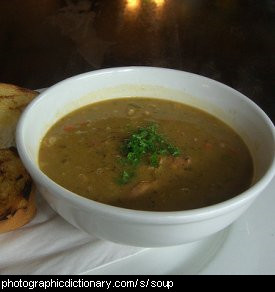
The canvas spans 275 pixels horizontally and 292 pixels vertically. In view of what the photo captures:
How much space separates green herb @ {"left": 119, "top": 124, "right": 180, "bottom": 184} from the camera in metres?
1.71

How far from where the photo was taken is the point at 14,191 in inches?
69.9

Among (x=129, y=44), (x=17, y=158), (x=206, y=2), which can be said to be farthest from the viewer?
(x=206, y=2)

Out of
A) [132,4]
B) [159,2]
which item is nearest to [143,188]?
[132,4]

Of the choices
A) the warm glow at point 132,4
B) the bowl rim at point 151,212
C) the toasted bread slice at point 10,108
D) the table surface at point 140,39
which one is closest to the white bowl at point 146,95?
the bowl rim at point 151,212

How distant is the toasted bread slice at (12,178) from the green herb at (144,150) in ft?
1.33

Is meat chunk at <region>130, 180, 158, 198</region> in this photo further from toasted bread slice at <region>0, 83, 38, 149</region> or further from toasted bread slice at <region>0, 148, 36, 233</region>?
toasted bread slice at <region>0, 83, 38, 149</region>

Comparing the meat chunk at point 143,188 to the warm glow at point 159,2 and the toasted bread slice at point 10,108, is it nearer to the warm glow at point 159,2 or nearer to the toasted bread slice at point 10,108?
the toasted bread slice at point 10,108

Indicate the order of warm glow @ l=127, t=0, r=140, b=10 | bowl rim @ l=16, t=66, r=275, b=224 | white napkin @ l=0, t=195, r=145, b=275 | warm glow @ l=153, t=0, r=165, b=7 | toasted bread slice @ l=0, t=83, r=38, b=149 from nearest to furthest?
bowl rim @ l=16, t=66, r=275, b=224 → white napkin @ l=0, t=195, r=145, b=275 → toasted bread slice @ l=0, t=83, r=38, b=149 → warm glow @ l=127, t=0, r=140, b=10 → warm glow @ l=153, t=0, r=165, b=7

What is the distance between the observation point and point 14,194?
1757 mm

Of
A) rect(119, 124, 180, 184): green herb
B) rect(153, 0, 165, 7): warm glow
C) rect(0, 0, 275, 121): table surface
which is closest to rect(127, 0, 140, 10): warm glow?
rect(0, 0, 275, 121): table surface

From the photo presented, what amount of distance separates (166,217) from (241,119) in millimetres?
802

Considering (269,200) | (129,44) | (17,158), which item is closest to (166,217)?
(269,200)

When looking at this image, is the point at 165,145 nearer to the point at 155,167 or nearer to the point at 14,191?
the point at 155,167

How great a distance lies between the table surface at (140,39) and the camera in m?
2.99
